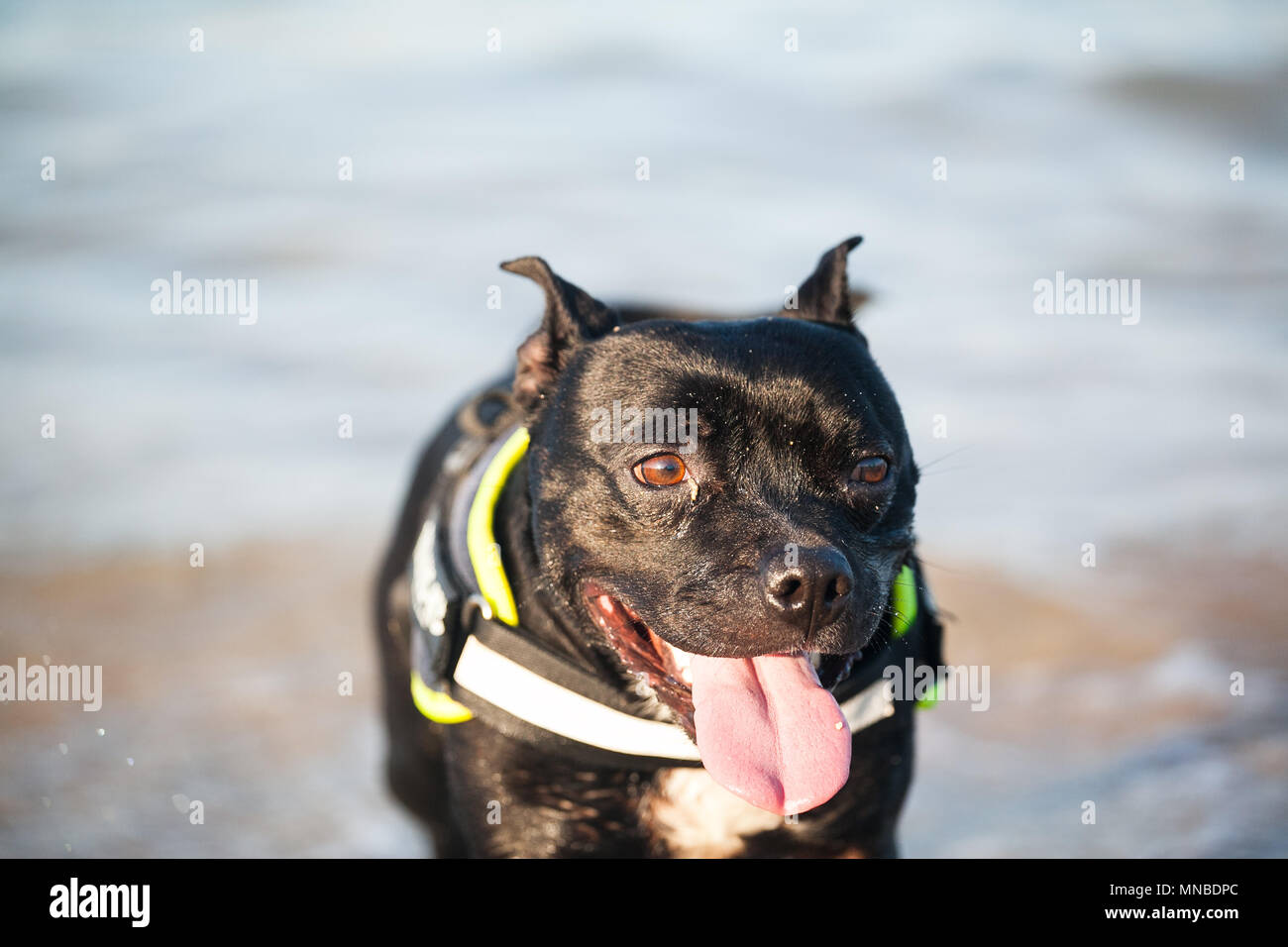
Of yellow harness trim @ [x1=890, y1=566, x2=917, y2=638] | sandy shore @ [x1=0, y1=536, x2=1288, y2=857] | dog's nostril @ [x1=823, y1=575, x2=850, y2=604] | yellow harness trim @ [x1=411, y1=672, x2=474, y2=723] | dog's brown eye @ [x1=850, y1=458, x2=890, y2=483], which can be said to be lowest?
sandy shore @ [x1=0, y1=536, x2=1288, y2=857]

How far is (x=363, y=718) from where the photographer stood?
5.28 m

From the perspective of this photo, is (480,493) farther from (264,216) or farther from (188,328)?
(264,216)

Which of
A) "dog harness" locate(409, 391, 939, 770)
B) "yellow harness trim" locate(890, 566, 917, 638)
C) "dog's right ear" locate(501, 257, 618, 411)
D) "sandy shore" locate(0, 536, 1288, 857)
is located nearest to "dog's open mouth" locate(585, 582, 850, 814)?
"dog harness" locate(409, 391, 939, 770)

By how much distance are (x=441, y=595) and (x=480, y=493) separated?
28cm

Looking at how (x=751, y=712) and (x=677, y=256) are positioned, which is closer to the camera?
(x=751, y=712)

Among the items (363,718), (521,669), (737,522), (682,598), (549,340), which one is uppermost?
(549,340)

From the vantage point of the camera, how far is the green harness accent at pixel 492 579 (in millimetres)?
3152

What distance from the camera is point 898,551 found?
3082 mm

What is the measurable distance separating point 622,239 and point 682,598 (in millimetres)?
7676

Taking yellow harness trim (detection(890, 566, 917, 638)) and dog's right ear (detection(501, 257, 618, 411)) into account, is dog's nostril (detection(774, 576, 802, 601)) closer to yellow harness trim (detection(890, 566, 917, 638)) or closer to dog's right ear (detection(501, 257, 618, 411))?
yellow harness trim (detection(890, 566, 917, 638))

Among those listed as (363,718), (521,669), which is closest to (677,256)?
(363,718)

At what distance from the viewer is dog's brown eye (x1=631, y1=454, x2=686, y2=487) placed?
115 inches

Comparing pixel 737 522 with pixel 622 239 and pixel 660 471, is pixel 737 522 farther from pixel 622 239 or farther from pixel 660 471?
pixel 622 239
